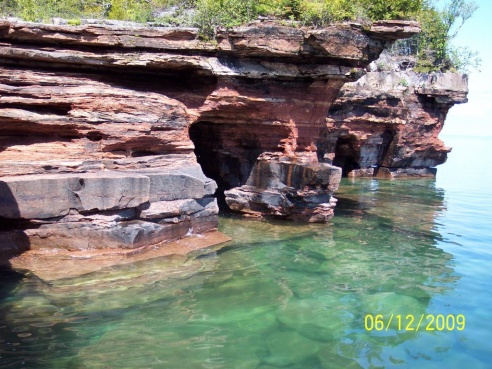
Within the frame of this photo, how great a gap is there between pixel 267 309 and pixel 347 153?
2049 centimetres

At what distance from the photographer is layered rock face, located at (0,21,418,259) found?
8328 millimetres

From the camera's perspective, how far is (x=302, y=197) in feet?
38.8

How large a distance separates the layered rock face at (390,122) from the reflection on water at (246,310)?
13.4m

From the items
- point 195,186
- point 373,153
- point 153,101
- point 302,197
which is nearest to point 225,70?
point 153,101

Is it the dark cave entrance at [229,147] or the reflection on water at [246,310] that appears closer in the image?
the reflection on water at [246,310]

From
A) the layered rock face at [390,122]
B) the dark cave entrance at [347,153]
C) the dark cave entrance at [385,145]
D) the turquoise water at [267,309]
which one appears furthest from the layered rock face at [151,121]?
the dark cave entrance at [385,145]

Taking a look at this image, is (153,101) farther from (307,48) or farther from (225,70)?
(307,48)

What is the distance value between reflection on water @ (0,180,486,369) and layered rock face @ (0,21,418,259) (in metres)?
1.40

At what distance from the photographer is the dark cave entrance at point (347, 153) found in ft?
80.7

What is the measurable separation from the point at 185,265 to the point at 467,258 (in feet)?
21.5
